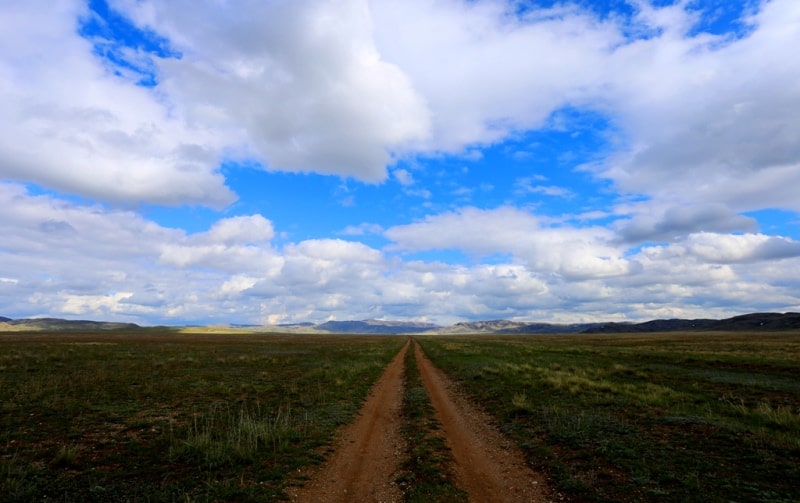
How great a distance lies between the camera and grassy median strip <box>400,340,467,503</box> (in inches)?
342

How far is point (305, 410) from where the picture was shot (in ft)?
57.4

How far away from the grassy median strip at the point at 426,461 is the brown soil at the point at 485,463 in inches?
12.3

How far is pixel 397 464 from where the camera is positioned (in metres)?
10.7

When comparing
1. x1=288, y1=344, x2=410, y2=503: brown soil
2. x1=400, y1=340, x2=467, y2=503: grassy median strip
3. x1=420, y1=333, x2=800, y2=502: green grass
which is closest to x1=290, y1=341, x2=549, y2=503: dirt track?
x1=288, y1=344, x2=410, y2=503: brown soil

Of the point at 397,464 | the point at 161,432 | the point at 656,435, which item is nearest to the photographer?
the point at 397,464

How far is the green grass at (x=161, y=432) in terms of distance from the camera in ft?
30.0

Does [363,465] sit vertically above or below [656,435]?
Result: below

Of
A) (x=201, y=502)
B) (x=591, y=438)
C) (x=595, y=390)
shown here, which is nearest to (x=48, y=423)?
(x=201, y=502)

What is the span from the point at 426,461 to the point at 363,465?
1691 millimetres

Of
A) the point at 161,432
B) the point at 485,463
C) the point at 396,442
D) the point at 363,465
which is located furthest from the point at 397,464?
the point at 161,432

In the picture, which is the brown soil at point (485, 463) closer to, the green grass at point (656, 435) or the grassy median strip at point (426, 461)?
the grassy median strip at point (426, 461)

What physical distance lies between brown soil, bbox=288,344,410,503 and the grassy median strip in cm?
34

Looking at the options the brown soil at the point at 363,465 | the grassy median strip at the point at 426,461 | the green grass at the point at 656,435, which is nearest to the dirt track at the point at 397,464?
the brown soil at the point at 363,465

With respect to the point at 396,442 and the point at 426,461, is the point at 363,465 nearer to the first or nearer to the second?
the point at 426,461
